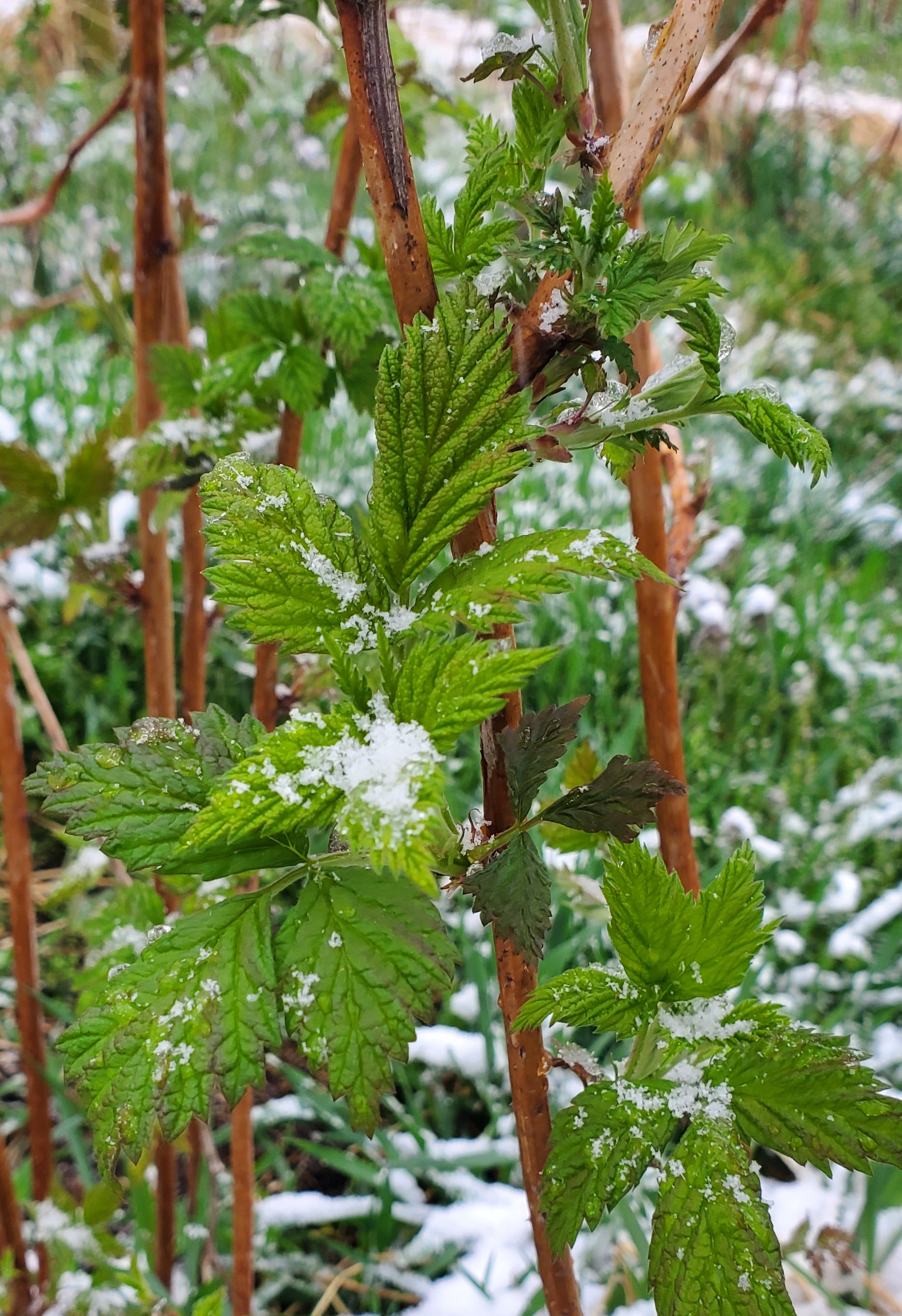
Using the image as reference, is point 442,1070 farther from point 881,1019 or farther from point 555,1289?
point 555,1289

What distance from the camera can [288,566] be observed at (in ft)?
0.84

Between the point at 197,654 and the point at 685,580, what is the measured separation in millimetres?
359

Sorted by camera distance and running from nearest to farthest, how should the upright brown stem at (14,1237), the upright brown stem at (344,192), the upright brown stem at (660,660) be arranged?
the upright brown stem at (660,660), the upright brown stem at (344,192), the upright brown stem at (14,1237)

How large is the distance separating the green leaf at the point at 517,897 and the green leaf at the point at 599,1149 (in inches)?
2.1

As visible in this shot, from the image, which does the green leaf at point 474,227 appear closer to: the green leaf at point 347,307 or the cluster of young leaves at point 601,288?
the cluster of young leaves at point 601,288

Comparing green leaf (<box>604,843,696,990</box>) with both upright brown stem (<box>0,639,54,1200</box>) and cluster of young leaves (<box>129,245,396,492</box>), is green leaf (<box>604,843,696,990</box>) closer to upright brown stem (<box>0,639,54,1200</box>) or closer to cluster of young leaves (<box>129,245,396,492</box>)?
cluster of young leaves (<box>129,245,396,492</box>)

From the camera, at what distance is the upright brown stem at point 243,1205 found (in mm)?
612

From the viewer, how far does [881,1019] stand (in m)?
1.08

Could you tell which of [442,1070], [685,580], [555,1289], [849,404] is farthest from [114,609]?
[849,404]

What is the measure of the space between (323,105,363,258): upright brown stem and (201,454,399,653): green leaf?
0.34m

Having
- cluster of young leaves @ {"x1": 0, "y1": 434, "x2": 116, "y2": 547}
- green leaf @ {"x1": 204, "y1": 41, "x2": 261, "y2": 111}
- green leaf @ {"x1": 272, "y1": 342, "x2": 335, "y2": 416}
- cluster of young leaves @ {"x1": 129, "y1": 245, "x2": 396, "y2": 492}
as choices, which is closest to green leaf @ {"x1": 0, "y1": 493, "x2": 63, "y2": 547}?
cluster of young leaves @ {"x1": 0, "y1": 434, "x2": 116, "y2": 547}

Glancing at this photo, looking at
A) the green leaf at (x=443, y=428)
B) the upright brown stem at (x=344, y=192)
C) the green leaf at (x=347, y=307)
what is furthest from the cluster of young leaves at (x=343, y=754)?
the upright brown stem at (x=344, y=192)

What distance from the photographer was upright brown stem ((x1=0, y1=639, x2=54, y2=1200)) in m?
0.61

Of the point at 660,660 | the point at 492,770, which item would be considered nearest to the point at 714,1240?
the point at 492,770
